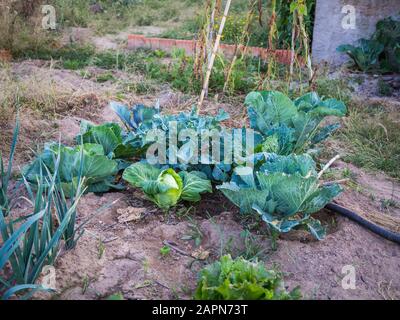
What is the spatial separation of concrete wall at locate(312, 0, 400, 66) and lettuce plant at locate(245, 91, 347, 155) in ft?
10.4

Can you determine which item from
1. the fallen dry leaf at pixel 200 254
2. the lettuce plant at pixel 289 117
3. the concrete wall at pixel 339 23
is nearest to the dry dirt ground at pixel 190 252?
the fallen dry leaf at pixel 200 254

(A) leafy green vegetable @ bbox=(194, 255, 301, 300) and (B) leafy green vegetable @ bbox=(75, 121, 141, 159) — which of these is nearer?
(A) leafy green vegetable @ bbox=(194, 255, 301, 300)

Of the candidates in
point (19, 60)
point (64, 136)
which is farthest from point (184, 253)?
point (19, 60)

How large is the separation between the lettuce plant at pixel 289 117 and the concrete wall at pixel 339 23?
10.4 feet

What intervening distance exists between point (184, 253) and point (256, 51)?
4.15 metres

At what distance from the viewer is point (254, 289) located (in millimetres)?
1729

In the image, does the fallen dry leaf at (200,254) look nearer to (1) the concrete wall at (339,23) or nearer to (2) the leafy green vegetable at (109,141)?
(2) the leafy green vegetable at (109,141)

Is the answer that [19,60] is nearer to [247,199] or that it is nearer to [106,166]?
[106,166]

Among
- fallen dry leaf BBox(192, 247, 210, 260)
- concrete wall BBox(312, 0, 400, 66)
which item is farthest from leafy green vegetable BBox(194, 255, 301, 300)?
concrete wall BBox(312, 0, 400, 66)

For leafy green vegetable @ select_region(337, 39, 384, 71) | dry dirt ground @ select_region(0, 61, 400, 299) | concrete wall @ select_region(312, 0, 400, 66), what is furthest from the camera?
concrete wall @ select_region(312, 0, 400, 66)

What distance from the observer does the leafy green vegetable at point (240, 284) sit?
5.72 ft

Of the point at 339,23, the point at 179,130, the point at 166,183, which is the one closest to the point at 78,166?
the point at 166,183

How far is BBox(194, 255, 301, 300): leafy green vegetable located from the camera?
1742 mm

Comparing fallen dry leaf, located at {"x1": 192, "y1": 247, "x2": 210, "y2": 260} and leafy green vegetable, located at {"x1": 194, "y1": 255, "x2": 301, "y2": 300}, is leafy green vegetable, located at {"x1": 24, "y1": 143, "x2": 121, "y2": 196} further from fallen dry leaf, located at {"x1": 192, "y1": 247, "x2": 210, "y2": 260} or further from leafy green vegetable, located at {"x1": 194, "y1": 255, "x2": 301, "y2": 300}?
leafy green vegetable, located at {"x1": 194, "y1": 255, "x2": 301, "y2": 300}
